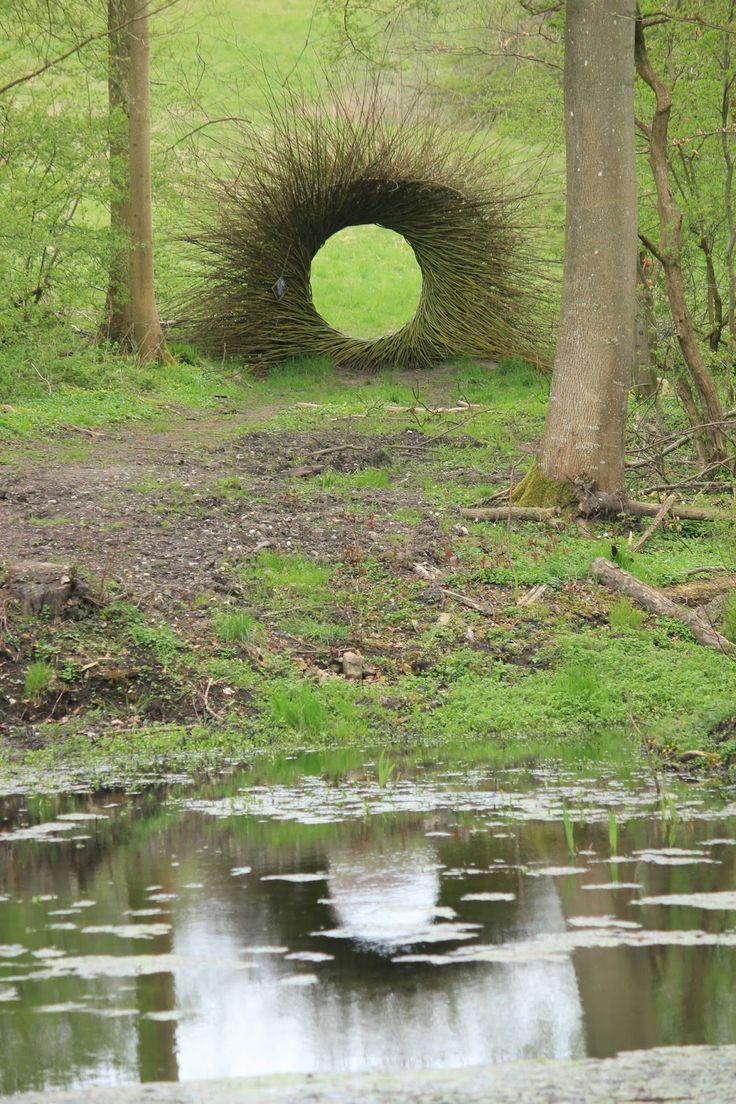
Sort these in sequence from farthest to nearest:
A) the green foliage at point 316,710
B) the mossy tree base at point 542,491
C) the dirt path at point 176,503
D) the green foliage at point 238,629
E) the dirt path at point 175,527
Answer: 1. the mossy tree base at point 542,491
2. the dirt path at point 176,503
3. the green foliage at point 238,629
4. the dirt path at point 175,527
5. the green foliage at point 316,710

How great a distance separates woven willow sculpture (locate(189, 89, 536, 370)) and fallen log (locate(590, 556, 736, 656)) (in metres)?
8.72

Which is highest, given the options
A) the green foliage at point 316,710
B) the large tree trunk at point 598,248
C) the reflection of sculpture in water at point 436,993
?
the large tree trunk at point 598,248

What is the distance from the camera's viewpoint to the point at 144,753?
621cm

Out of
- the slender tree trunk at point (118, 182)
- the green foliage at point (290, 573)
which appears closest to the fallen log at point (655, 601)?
the green foliage at point (290, 573)

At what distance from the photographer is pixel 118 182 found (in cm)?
1559

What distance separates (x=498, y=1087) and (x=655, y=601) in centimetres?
537

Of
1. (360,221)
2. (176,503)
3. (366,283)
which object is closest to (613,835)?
(176,503)

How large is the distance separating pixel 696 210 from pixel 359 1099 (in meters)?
11.7

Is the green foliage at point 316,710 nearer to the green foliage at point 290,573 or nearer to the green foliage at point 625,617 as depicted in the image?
the green foliage at point 290,573

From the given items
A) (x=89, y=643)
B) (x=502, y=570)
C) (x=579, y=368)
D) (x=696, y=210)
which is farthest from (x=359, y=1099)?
(x=696, y=210)

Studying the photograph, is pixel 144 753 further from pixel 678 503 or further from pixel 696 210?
pixel 696 210

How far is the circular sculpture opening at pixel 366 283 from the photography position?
2403 cm

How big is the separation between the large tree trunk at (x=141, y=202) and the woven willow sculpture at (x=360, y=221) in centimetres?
127

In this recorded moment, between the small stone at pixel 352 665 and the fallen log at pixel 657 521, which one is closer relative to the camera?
the small stone at pixel 352 665
